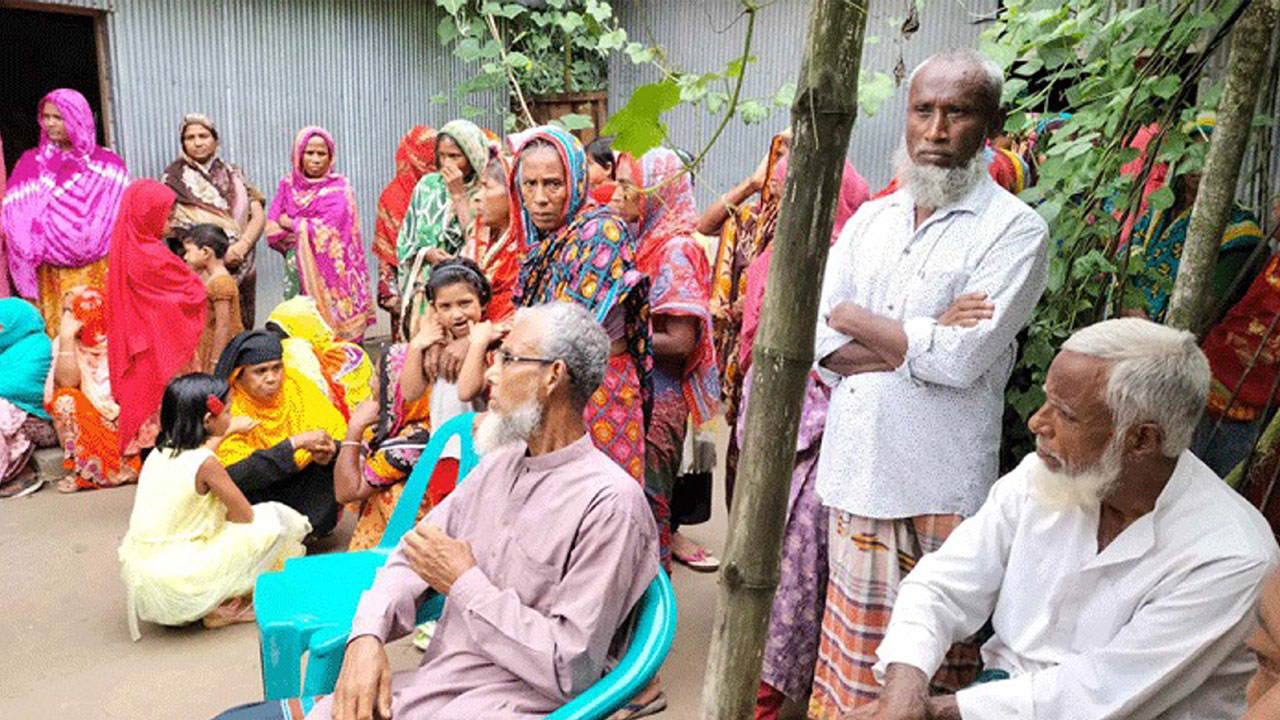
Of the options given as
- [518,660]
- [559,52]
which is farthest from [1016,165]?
[559,52]

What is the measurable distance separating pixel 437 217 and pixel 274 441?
59.8 inches

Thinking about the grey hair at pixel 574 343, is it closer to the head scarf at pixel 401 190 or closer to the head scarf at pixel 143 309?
the head scarf at pixel 143 309

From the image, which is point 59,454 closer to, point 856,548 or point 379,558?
point 379,558

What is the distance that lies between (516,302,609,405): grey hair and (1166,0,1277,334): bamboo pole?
1.36 meters

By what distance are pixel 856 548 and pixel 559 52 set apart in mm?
7346

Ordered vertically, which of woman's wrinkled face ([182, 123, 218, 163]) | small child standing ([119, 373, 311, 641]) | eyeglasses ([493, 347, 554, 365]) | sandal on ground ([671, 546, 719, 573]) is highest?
woman's wrinkled face ([182, 123, 218, 163])

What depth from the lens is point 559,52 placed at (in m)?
9.09

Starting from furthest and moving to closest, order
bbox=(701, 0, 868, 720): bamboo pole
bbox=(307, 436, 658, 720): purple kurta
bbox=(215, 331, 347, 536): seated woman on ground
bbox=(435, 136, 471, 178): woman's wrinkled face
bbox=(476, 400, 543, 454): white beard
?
bbox=(435, 136, 471, 178): woman's wrinkled face, bbox=(215, 331, 347, 536): seated woman on ground, bbox=(476, 400, 543, 454): white beard, bbox=(307, 436, 658, 720): purple kurta, bbox=(701, 0, 868, 720): bamboo pole

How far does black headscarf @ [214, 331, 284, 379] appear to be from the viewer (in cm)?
459

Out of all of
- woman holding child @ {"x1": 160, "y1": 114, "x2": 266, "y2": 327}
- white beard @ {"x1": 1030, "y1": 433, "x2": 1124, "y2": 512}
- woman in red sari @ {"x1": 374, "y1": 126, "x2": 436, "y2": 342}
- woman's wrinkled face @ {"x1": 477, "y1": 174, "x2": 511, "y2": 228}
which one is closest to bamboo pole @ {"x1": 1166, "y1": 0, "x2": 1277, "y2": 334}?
white beard @ {"x1": 1030, "y1": 433, "x2": 1124, "y2": 512}

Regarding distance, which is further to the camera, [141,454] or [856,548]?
[141,454]

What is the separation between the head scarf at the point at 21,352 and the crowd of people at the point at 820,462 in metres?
1.73

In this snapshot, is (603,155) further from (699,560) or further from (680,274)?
(699,560)

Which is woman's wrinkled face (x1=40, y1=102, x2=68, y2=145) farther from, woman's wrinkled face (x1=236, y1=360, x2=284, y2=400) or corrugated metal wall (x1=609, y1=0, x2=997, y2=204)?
corrugated metal wall (x1=609, y1=0, x2=997, y2=204)
